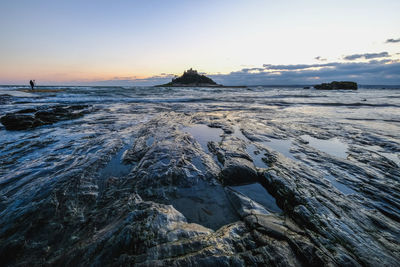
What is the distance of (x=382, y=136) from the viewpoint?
6.25m

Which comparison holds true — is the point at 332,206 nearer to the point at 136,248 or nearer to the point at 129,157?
the point at 136,248

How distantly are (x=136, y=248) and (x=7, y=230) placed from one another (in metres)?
1.79

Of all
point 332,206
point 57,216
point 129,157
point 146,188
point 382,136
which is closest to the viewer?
point 57,216

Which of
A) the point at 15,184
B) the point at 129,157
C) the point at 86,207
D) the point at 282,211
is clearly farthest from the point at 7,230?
the point at 282,211

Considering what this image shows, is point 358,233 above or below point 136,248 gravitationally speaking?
below

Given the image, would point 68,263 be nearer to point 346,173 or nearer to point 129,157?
point 129,157

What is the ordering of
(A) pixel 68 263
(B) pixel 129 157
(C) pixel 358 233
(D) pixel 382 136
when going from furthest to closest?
(D) pixel 382 136 < (B) pixel 129 157 < (C) pixel 358 233 < (A) pixel 68 263

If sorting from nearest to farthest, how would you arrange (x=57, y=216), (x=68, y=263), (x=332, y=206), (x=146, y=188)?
(x=68, y=263), (x=57, y=216), (x=332, y=206), (x=146, y=188)

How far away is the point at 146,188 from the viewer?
299 cm

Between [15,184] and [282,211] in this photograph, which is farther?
[15,184]

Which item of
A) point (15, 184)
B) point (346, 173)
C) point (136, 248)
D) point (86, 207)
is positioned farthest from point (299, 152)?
point (15, 184)

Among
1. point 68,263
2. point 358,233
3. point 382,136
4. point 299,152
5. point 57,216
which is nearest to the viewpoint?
point 68,263

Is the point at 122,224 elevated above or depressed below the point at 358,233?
above

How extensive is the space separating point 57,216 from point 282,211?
323 centimetres
